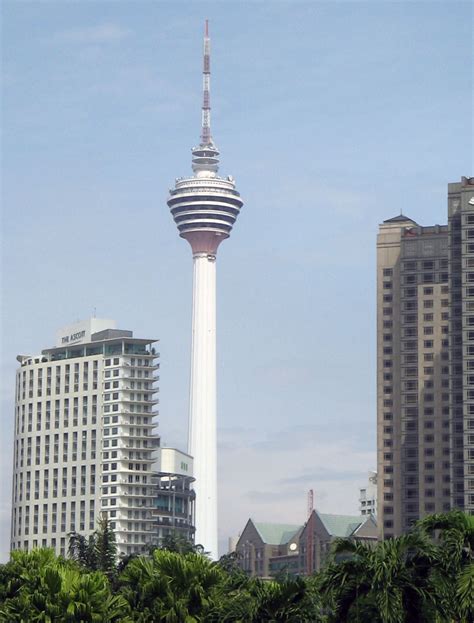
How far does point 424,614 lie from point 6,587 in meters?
35.3

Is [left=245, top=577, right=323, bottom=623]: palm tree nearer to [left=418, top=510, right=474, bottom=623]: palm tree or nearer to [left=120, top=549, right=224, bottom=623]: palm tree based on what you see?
[left=418, top=510, right=474, bottom=623]: palm tree

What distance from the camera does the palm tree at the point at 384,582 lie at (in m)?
59.1

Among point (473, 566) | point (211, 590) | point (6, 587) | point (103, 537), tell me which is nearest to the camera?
point (473, 566)

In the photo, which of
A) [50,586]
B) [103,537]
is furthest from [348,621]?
[103,537]

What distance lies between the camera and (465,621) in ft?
192

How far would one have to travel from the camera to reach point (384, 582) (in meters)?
59.4

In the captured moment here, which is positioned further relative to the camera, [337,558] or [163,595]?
[163,595]

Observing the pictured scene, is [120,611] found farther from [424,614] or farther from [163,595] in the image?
[424,614]

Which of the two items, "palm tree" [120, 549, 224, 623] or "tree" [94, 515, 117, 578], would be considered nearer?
"palm tree" [120, 549, 224, 623]

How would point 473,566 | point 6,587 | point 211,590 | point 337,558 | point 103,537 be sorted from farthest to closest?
point 103,537 → point 6,587 → point 211,590 → point 337,558 → point 473,566

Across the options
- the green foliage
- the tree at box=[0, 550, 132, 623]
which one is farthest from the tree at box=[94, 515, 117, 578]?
the tree at box=[0, 550, 132, 623]

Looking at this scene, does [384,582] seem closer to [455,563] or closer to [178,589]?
[455,563]

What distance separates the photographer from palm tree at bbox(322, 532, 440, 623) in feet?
194

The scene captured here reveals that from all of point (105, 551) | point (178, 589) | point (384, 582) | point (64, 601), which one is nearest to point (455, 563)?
point (384, 582)
